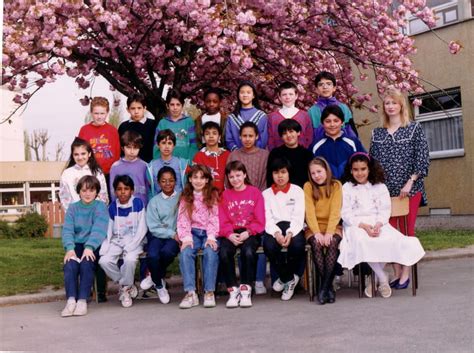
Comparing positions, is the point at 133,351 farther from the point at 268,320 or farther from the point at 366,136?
the point at 366,136

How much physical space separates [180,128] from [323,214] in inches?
84.0

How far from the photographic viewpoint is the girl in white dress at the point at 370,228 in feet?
22.1

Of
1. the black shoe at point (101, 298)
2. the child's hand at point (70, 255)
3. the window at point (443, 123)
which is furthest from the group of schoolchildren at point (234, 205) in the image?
the window at point (443, 123)

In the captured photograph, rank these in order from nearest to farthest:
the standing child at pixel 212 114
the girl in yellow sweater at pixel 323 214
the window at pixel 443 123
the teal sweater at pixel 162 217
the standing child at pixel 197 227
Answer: the girl in yellow sweater at pixel 323 214 → the standing child at pixel 197 227 → the teal sweater at pixel 162 217 → the standing child at pixel 212 114 → the window at pixel 443 123

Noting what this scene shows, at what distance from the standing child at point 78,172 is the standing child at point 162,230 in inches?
29.4

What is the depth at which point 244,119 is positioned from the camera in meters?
7.89

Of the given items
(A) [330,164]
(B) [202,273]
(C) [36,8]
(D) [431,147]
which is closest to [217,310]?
(B) [202,273]

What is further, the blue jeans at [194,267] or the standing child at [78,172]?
the standing child at [78,172]

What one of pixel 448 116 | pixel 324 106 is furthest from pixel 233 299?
pixel 448 116

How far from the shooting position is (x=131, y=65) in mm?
9742

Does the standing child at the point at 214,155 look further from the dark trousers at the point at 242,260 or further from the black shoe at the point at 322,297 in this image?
the black shoe at the point at 322,297

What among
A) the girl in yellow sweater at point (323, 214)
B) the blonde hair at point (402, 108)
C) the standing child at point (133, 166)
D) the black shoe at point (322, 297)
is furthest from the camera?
the standing child at point (133, 166)

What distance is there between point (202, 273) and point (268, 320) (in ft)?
4.72

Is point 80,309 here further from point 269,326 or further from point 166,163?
point 269,326
